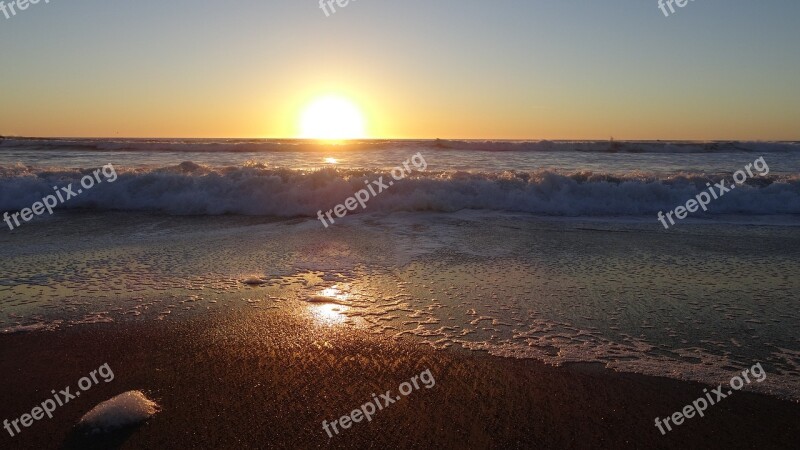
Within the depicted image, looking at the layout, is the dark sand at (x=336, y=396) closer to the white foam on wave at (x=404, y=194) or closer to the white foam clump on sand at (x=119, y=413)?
the white foam clump on sand at (x=119, y=413)

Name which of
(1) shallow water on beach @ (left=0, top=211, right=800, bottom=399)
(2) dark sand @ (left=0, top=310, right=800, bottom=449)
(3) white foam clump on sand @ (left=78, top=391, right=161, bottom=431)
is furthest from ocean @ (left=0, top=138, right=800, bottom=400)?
(3) white foam clump on sand @ (left=78, top=391, right=161, bottom=431)

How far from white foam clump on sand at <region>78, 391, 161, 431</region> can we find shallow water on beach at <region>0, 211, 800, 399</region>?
1.41m

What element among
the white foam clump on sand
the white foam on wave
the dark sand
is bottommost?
the dark sand

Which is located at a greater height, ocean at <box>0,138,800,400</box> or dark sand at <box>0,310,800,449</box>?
ocean at <box>0,138,800,400</box>

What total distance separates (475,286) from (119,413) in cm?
332

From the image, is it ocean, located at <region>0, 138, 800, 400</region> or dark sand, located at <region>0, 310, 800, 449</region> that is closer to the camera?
dark sand, located at <region>0, 310, 800, 449</region>

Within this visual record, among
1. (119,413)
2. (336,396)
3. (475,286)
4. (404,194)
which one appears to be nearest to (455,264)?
(475,286)

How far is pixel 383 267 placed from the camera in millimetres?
5844

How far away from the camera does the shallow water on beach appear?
3691mm

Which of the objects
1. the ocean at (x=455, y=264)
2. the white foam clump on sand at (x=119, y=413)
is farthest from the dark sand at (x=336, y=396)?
the ocean at (x=455, y=264)

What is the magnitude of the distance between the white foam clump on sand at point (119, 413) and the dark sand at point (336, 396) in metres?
0.07

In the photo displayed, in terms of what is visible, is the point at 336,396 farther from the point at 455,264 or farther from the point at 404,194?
the point at 404,194

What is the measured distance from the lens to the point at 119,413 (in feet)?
8.88

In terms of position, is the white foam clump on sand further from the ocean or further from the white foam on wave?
the white foam on wave
